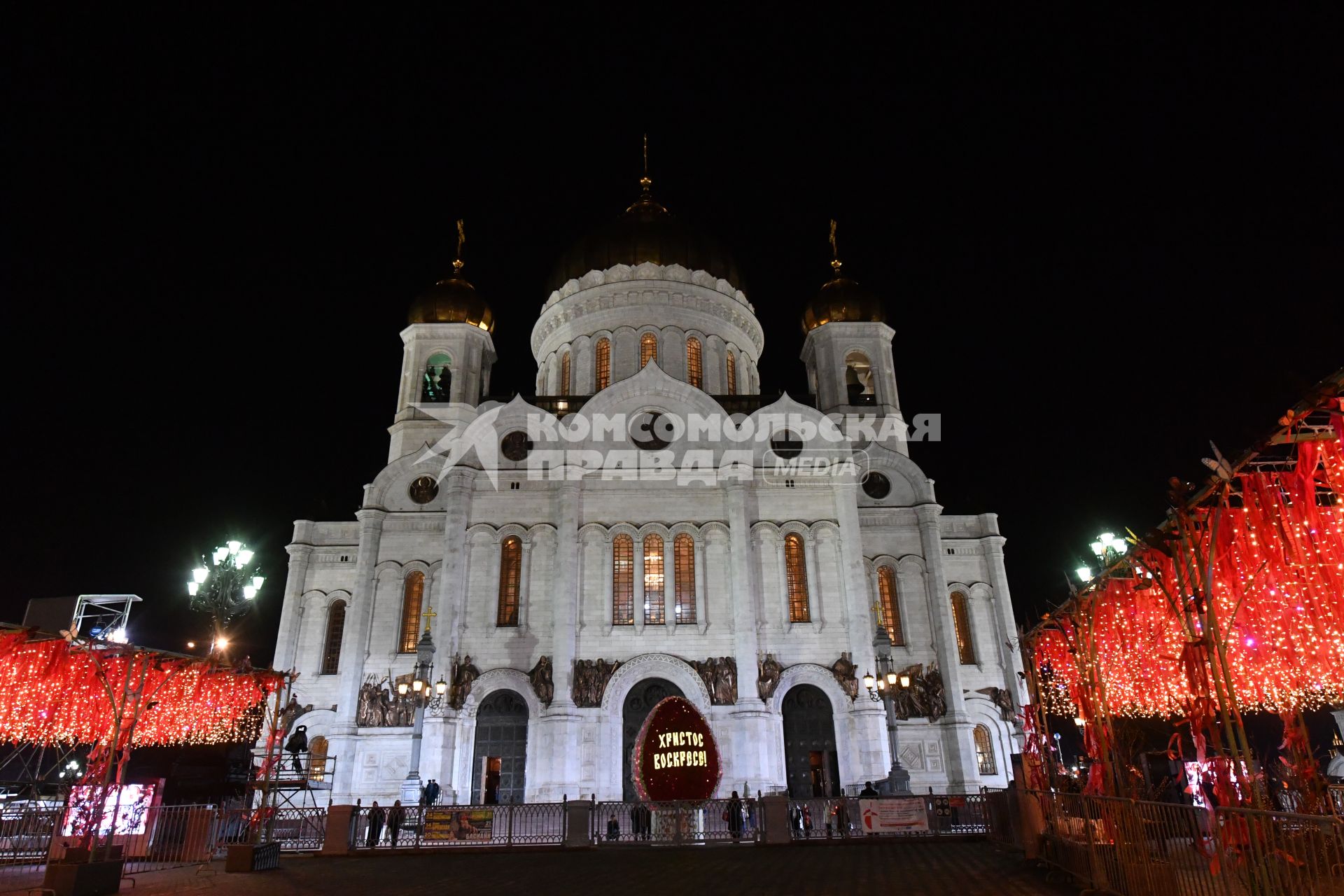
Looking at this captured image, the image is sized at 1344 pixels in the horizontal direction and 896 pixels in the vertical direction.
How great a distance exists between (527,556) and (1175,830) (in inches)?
867

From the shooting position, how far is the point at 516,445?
29.7 m

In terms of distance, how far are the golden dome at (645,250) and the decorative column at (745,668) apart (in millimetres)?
12977

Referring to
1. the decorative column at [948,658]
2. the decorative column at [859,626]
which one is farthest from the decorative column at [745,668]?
the decorative column at [948,658]

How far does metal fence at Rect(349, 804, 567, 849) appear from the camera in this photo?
16.9m

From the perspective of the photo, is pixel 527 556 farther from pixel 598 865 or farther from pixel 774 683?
pixel 598 865

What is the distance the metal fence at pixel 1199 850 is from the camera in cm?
600

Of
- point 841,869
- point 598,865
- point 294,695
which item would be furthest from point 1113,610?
point 294,695

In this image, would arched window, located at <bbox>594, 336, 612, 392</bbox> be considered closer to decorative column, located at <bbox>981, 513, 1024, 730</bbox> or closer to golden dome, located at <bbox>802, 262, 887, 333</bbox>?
golden dome, located at <bbox>802, 262, 887, 333</bbox>

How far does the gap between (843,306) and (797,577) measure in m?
13.0

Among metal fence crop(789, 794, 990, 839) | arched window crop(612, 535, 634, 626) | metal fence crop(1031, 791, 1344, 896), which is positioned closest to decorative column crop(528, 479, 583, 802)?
arched window crop(612, 535, 634, 626)

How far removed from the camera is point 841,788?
24219mm

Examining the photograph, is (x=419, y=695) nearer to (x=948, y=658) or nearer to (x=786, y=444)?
(x=786, y=444)

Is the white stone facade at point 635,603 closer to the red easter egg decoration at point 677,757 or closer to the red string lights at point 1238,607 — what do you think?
the red easter egg decoration at point 677,757

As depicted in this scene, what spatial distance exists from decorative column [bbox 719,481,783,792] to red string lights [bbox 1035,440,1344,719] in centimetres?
885
